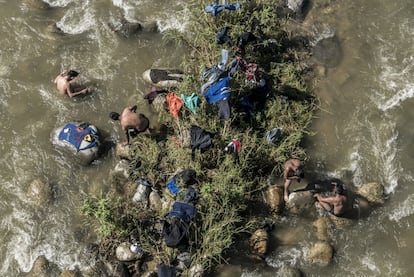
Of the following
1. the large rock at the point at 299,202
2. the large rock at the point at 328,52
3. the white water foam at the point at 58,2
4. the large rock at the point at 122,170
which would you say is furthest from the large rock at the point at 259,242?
the white water foam at the point at 58,2

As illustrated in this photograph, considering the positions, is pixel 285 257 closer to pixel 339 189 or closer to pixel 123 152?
pixel 339 189

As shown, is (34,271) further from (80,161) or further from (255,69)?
(255,69)

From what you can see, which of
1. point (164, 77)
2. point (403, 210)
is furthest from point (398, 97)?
point (164, 77)

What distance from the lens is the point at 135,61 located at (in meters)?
10.7

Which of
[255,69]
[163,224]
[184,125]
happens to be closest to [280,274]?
[163,224]

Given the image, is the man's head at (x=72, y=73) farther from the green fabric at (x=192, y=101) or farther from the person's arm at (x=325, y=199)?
the person's arm at (x=325, y=199)

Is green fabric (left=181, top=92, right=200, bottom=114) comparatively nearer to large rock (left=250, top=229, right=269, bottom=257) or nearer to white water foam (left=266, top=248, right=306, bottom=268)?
large rock (left=250, top=229, right=269, bottom=257)

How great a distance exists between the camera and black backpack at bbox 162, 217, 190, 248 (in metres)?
7.75

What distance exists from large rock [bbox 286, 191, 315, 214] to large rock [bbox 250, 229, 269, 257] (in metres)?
0.77

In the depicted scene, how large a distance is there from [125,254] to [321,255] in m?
3.55

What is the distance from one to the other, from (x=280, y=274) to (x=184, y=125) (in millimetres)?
3338

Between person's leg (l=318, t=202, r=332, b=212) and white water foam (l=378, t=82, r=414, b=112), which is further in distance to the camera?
white water foam (l=378, t=82, r=414, b=112)

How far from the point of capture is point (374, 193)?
913cm

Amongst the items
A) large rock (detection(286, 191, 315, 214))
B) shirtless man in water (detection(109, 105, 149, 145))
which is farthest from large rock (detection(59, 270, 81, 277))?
large rock (detection(286, 191, 315, 214))
